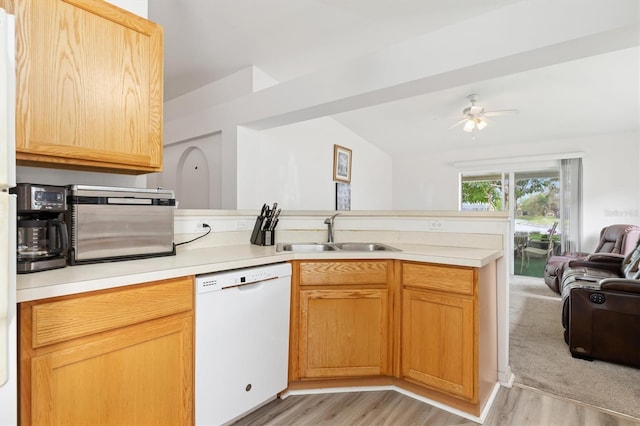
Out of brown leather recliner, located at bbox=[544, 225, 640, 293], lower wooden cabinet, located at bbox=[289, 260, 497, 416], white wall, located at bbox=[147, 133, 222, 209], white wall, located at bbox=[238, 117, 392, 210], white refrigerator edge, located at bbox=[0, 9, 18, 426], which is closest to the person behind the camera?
white refrigerator edge, located at bbox=[0, 9, 18, 426]

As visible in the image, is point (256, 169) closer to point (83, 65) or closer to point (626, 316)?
point (83, 65)

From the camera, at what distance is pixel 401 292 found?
1893mm

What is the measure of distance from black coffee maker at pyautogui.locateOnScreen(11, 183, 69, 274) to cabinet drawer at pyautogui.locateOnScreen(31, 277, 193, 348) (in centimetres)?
27

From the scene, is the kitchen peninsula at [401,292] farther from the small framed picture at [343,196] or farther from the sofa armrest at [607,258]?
the small framed picture at [343,196]

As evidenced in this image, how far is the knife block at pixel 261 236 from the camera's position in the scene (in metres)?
2.27

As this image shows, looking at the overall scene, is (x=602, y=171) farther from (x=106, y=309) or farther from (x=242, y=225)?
(x=106, y=309)

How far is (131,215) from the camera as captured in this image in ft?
5.10

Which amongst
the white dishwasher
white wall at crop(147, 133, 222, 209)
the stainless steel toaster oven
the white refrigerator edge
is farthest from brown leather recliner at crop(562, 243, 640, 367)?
white wall at crop(147, 133, 222, 209)

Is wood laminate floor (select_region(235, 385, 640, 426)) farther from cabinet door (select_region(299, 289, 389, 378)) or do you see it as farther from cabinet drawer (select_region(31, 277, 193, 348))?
cabinet drawer (select_region(31, 277, 193, 348))

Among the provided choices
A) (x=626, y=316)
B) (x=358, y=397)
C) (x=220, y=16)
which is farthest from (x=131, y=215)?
(x=626, y=316)

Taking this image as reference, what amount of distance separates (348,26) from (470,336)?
248 centimetres

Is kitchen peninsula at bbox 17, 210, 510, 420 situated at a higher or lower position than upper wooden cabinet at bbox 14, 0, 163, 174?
lower

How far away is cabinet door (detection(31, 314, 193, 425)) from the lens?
1.03 m

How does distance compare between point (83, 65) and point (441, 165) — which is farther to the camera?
point (441, 165)
